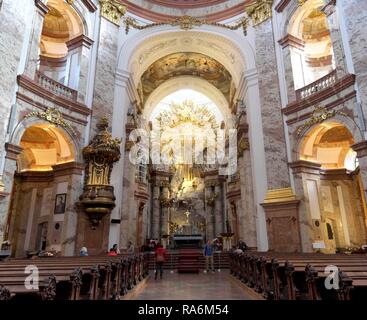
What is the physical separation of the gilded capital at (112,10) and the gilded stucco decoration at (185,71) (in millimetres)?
3854

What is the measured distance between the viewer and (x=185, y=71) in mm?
18812

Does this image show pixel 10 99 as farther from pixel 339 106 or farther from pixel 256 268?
pixel 339 106

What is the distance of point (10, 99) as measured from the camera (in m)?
8.16

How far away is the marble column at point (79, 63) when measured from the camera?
446 inches

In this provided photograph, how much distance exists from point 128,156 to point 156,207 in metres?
7.70

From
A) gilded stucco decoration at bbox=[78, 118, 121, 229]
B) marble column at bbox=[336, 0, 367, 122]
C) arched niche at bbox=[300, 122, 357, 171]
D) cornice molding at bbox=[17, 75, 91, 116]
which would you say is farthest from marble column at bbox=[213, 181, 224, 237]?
marble column at bbox=[336, 0, 367, 122]

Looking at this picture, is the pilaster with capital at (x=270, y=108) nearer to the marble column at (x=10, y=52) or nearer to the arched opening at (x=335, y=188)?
the arched opening at (x=335, y=188)

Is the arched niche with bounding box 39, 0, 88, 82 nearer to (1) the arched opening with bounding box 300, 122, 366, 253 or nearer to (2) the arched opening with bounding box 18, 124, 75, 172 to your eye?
(2) the arched opening with bounding box 18, 124, 75, 172

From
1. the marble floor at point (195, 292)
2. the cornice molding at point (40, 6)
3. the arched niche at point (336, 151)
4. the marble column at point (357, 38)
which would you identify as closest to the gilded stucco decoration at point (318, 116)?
the marble column at point (357, 38)

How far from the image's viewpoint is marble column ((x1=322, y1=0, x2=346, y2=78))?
932 centimetres

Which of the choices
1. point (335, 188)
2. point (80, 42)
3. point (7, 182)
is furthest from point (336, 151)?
point (7, 182)

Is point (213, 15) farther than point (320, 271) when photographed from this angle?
Yes

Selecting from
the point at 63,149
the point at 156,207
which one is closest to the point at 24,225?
the point at 63,149
